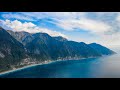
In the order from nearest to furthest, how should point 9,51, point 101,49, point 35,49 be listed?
point 9,51 → point 35,49 → point 101,49

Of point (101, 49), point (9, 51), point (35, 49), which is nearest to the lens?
point (9, 51)

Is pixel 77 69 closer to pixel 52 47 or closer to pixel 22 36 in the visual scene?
pixel 52 47

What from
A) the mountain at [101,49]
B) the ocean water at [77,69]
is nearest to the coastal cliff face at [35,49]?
the mountain at [101,49]

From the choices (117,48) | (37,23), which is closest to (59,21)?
(37,23)

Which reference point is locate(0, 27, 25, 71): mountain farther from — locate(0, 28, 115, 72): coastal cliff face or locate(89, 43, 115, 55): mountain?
locate(89, 43, 115, 55): mountain

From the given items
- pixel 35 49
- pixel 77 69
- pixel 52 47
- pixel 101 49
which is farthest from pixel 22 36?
pixel 101 49
